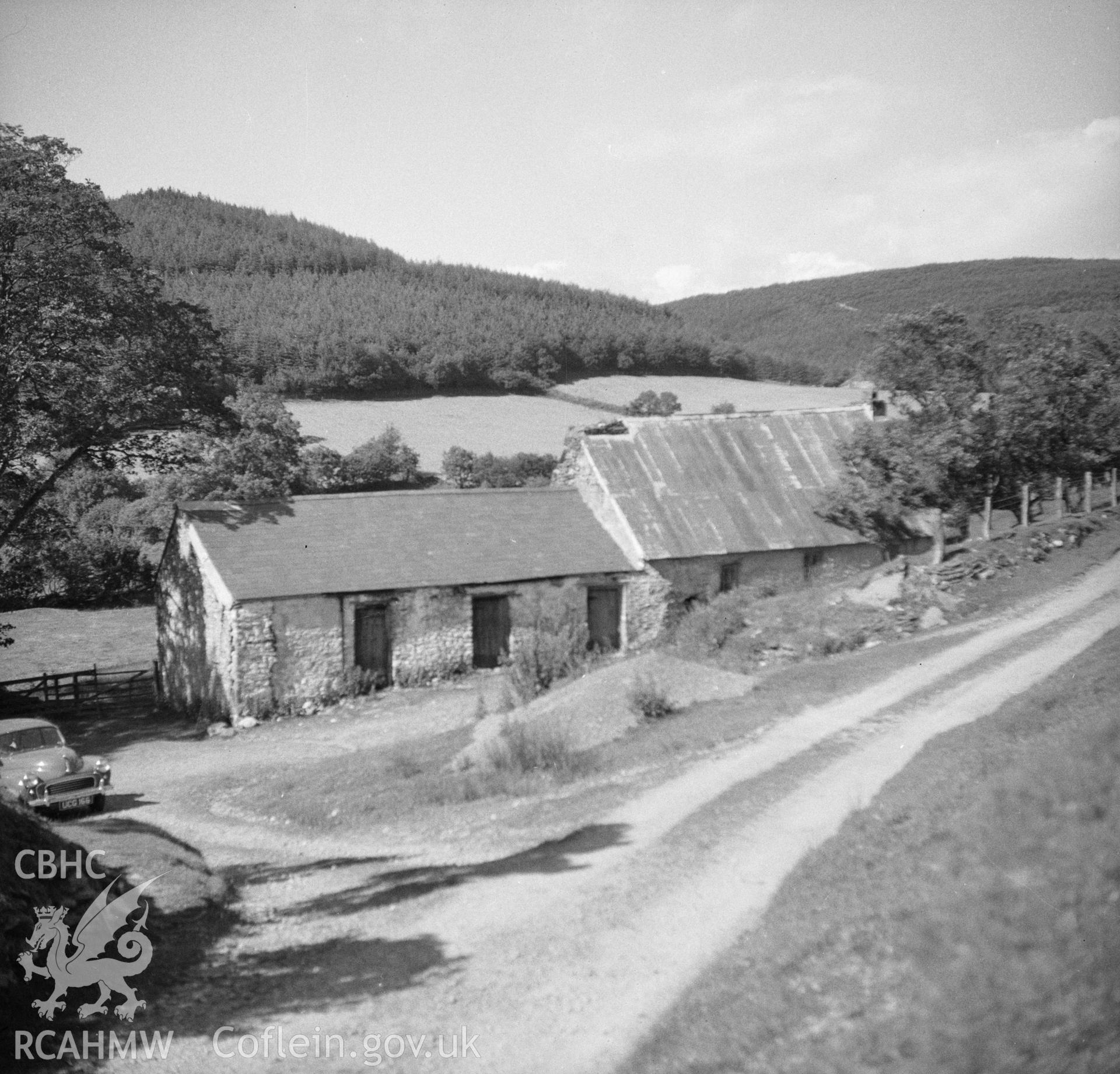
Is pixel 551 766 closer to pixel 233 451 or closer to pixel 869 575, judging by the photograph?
pixel 869 575

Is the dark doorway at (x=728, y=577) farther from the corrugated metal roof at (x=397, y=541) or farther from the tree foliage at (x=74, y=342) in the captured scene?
the tree foliage at (x=74, y=342)

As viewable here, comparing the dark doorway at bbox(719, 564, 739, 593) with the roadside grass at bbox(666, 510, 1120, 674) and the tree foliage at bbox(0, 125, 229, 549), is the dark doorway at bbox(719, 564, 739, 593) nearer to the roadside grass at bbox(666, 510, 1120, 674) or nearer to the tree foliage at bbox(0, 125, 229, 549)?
the roadside grass at bbox(666, 510, 1120, 674)

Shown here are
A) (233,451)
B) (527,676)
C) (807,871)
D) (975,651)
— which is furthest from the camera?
(233,451)

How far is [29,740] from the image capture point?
17688 mm

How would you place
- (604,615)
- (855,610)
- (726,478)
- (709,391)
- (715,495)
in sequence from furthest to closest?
(709,391) < (726,478) < (715,495) < (604,615) < (855,610)

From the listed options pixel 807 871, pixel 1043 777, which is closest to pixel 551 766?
pixel 807 871

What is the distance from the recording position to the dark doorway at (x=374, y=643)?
24.6 metres

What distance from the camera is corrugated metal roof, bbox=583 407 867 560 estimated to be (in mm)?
29250

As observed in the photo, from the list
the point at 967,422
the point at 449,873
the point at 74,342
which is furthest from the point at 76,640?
the point at 967,422

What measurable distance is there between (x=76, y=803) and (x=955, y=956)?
49.3 feet

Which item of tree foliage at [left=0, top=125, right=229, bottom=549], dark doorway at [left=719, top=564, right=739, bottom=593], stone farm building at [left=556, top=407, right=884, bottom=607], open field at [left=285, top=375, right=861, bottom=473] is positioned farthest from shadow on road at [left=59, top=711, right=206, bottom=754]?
open field at [left=285, top=375, right=861, bottom=473]

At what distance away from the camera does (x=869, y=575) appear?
24.2m

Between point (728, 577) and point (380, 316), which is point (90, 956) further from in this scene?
point (380, 316)

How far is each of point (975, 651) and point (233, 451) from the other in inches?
1476
